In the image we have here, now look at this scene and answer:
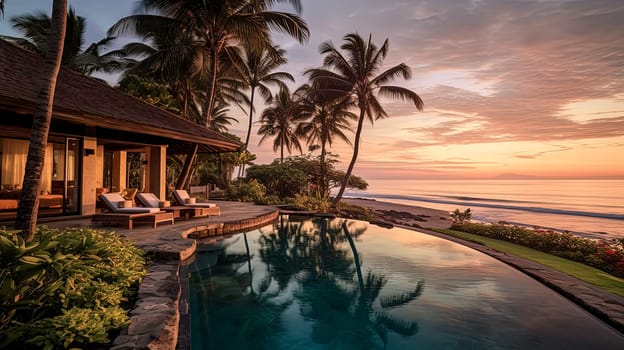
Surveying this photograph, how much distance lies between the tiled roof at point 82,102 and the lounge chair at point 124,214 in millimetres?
2014

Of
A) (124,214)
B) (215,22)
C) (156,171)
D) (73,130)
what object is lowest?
(124,214)

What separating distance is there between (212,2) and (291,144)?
2069 cm

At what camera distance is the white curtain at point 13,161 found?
12.6m

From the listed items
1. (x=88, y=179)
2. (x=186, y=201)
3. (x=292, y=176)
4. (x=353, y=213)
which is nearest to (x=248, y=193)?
(x=292, y=176)

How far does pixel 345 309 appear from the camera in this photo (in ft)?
15.4

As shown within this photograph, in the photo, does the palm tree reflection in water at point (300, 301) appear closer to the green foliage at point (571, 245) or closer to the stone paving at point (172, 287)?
the stone paving at point (172, 287)

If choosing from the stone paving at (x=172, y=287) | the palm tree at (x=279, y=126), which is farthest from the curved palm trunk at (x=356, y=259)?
the palm tree at (x=279, y=126)

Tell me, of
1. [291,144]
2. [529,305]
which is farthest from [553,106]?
[291,144]

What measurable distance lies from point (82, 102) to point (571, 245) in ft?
43.2

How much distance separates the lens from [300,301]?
16.1ft

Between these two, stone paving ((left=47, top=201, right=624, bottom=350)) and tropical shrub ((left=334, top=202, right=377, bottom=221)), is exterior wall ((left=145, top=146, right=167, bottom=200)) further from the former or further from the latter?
tropical shrub ((left=334, top=202, right=377, bottom=221))

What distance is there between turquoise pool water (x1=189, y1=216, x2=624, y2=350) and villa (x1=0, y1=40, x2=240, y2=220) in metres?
4.33

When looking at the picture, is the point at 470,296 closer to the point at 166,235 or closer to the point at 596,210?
the point at 166,235

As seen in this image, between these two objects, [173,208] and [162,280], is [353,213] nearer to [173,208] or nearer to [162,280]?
[173,208]
